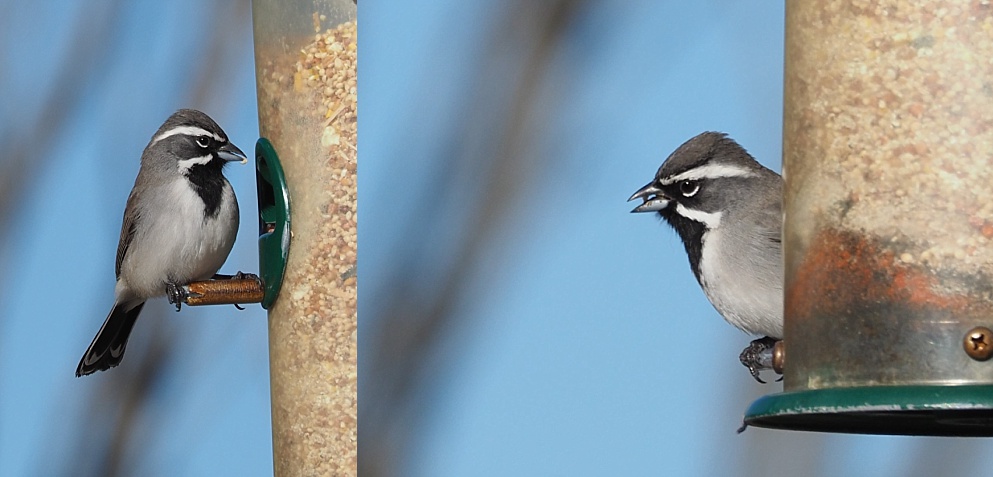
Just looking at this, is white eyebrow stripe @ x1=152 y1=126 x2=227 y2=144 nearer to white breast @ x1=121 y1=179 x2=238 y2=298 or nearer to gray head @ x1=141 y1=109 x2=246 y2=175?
gray head @ x1=141 y1=109 x2=246 y2=175

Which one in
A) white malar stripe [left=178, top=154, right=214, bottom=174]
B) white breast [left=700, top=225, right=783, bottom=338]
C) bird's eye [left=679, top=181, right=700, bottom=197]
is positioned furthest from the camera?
white malar stripe [left=178, top=154, right=214, bottom=174]

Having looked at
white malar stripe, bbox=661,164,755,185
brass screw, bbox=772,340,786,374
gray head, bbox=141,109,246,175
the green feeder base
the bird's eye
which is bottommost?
the green feeder base

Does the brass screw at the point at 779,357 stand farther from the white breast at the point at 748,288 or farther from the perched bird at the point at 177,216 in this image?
the perched bird at the point at 177,216

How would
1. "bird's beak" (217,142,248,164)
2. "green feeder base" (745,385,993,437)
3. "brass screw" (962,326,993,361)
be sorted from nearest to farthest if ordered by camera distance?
"green feeder base" (745,385,993,437) → "brass screw" (962,326,993,361) → "bird's beak" (217,142,248,164)

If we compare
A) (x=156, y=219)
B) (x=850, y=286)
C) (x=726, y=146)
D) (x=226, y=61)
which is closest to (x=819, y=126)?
(x=850, y=286)

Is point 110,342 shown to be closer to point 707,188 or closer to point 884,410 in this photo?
point 707,188

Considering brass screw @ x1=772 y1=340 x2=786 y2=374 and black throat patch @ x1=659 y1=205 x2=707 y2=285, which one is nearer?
brass screw @ x1=772 y1=340 x2=786 y2=374

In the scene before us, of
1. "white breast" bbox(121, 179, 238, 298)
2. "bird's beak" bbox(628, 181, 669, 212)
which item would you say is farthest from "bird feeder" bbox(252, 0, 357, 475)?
"white breast" bbox(121, 179, 238, 298)
